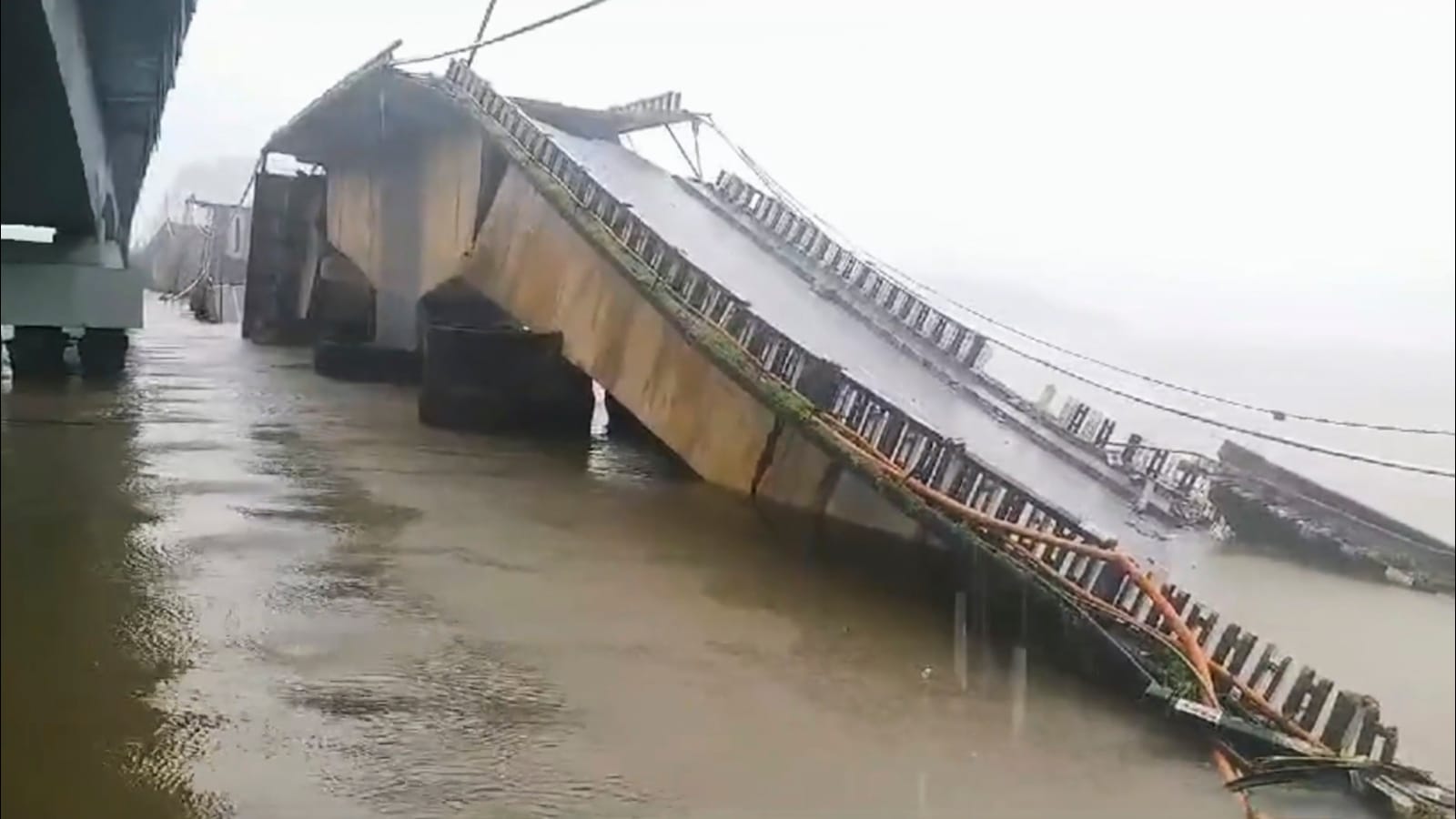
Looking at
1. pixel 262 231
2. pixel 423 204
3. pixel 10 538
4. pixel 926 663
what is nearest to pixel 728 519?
pixel 926 663

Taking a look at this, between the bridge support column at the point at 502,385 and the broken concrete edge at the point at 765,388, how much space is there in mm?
795

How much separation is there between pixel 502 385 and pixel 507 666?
3926 mm

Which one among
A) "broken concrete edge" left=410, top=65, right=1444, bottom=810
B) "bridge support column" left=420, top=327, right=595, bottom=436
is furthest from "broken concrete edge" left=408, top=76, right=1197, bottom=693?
"bridge support column" left=420, top=327, right=595, bottom=436

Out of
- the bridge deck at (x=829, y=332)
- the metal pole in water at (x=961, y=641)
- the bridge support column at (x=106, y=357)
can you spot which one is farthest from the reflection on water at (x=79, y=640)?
the bridge deck at (x=829, y=332)

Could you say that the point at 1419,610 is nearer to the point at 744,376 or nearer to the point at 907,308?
the point at 744,376

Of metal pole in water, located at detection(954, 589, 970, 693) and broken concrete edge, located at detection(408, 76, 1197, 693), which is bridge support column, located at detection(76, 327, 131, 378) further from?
metal pole in water, located at detection(954, 589, 970, 693)

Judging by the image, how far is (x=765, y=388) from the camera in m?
5.02

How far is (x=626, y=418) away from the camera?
22.6 feet

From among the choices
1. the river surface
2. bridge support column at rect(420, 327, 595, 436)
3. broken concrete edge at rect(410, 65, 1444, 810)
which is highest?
broken concrete edge at rect(410, 65, 1444, 810)

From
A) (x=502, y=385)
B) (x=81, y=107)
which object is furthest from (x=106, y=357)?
(x=502, y=385)

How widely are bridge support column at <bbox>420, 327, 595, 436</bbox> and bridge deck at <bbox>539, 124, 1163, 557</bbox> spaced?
3.30 ft

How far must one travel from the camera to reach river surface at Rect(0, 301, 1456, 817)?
212cm

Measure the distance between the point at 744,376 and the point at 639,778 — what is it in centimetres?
286

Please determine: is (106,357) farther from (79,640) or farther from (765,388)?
(79,640)
